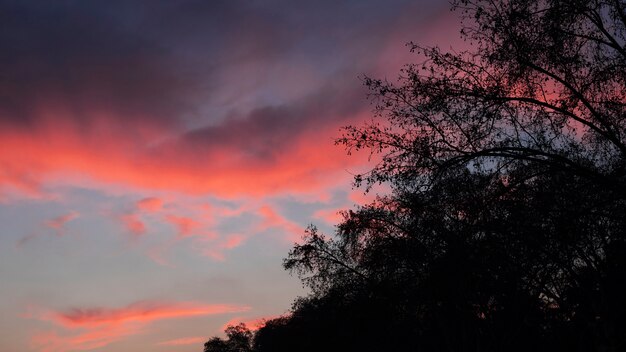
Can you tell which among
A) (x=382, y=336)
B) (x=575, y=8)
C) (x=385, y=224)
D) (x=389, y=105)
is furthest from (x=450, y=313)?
(x=575, y=8)

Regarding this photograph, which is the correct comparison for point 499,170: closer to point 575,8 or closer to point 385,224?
point 575,8

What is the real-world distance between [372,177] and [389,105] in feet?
7.39

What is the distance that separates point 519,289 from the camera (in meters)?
24.4

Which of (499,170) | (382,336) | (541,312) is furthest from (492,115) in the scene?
(382,336)

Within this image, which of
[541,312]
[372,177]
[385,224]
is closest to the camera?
[372,177]

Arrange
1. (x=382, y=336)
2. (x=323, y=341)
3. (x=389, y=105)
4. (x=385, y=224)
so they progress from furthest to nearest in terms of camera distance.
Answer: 1. (x=323, y=341)
2. (x=382, y=336)
3. (x=385, y=224)
4. (x=389, y=105)

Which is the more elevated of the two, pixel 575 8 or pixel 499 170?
pixel 575 8

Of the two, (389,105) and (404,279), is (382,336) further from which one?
(389,105)

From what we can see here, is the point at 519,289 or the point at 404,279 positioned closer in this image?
the point at 519,289

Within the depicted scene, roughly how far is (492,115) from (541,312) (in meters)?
18.8

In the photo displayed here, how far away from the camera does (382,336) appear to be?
176 feet

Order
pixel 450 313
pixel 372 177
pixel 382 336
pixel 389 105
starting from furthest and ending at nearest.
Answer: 1. pixel 382 336
2. pixel 450 313
3. pixel 389 105
4. pixel 372 177

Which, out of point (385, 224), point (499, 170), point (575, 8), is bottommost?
point (499, 170)

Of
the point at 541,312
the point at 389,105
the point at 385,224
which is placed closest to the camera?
the point at 389,105
